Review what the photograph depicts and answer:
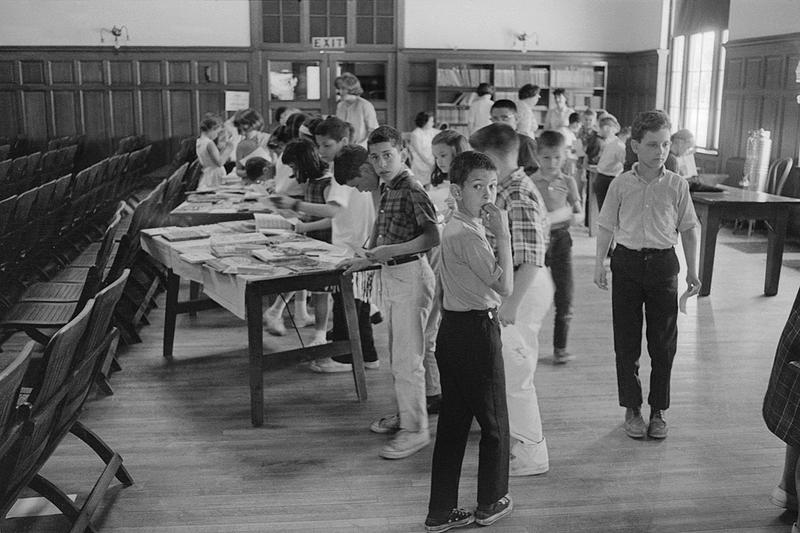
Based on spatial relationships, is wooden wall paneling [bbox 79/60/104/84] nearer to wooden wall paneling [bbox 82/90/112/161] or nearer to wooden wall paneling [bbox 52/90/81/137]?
wooden wall paneling [bbox 82/90/112/161]

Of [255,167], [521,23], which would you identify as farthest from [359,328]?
[521,23]

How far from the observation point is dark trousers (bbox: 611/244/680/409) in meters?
4.01

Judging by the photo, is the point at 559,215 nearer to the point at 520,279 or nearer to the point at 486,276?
the point at 520,279

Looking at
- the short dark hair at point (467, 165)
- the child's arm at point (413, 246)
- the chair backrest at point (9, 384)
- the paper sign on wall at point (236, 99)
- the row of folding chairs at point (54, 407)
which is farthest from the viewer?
the paper sign on wall at point (236, 99)

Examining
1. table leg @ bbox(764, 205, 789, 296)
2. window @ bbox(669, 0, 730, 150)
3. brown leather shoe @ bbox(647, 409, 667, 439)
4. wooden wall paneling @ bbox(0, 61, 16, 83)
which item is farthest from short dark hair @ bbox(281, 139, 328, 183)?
wooden wall paneling @ bbox(0, 61, 16, 83)

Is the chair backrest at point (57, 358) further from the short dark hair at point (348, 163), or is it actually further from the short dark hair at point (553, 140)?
the short dark hair at point (553, 140)

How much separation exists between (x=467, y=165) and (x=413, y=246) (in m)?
0.77

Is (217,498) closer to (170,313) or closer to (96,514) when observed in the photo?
(96,514)

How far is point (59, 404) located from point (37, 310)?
2007mm

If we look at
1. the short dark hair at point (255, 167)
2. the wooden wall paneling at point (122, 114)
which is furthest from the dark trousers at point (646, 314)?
the wooden wall paneling at point (122, 114)

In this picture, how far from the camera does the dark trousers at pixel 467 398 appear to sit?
305 cm

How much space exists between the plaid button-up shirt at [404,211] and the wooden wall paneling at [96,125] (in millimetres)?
11584

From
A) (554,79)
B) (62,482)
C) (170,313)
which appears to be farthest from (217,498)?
(554,79)

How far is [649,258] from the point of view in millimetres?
4012
